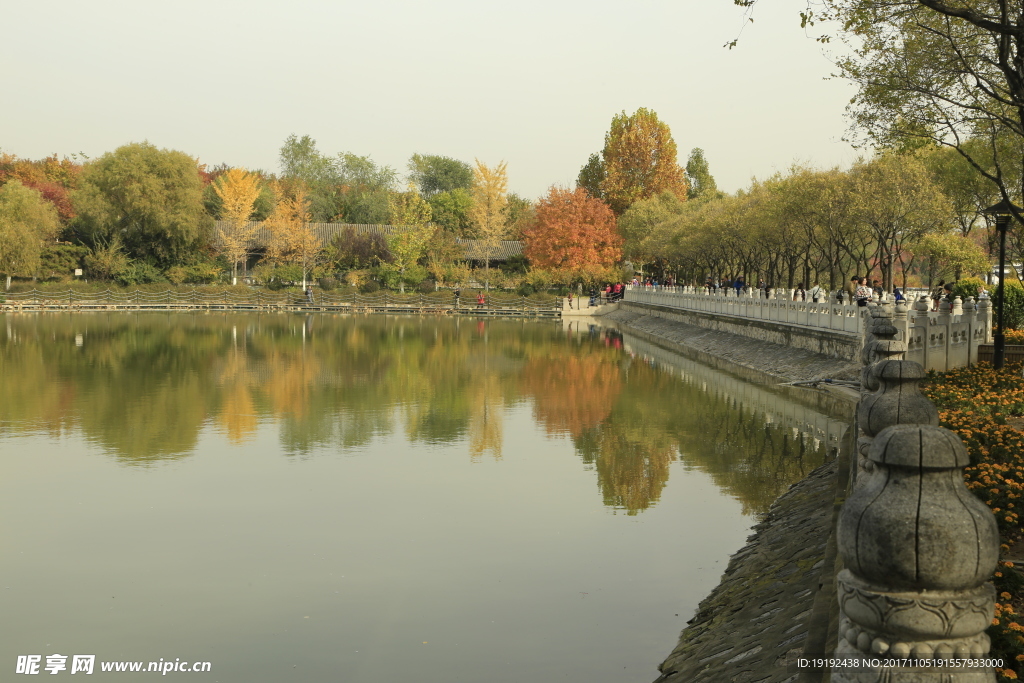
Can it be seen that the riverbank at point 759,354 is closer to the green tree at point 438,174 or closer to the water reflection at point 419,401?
the water reflection at point 419,401

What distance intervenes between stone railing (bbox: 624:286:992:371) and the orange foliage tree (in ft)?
96.6

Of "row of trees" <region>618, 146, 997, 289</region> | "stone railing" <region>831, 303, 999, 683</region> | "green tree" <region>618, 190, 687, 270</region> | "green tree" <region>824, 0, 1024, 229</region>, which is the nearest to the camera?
"stone railing" <region>831, 303, 999, 683</region>

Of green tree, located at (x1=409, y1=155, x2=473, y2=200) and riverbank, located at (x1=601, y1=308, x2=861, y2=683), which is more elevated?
green tree, located at (x1=409, y1=155, x2=473, y2=200)

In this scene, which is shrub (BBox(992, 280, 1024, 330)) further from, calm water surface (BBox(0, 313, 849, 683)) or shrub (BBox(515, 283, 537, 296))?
shrub (BBox(515, 283, 537, 296))

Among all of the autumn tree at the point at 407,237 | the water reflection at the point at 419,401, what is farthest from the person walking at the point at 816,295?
the autumn tree at the point at 407,237

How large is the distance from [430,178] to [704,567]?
350ft

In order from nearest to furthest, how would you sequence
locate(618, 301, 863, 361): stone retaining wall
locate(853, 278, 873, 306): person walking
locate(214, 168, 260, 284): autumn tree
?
locate(618, 301, 863, 361): stone retaining wall → locate(853, 278, 873, 306): person walking → locate(214, 168, 260, 284): autumn tree

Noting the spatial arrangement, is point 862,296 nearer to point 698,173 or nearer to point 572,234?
point 572,234

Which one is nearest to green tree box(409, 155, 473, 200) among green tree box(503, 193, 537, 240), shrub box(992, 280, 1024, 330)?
green tree box(503, 193, 537, 240)

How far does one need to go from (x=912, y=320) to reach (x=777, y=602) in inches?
500

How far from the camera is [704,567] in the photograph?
1070cm

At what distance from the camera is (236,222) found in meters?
74.3

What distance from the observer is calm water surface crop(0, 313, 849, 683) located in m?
8.46

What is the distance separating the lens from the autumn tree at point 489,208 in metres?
75.6
